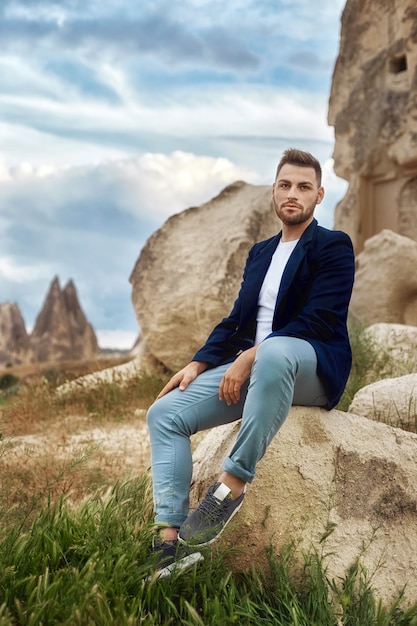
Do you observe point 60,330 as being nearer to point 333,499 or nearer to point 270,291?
point 270,291

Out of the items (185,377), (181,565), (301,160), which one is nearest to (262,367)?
(185,377)

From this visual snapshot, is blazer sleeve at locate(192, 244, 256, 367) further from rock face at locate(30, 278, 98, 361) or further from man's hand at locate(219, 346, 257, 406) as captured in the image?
rock face at locate(30, 278, 98, 361)

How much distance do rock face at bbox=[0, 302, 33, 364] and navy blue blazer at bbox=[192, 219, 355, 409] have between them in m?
45.3

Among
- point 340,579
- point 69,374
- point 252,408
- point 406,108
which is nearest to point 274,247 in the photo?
point 252,408

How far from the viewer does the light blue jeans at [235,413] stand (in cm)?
308

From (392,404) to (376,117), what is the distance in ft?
46.2

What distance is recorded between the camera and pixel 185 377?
3.62 m

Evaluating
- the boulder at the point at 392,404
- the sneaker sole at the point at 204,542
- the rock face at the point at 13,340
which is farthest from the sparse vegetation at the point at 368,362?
the rock face at the point at 13,340

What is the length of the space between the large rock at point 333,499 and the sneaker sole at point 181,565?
0.24 metres

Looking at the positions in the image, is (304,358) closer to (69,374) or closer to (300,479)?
(300,479)

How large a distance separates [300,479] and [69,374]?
734 cm

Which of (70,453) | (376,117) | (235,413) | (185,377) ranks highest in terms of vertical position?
(376,117)

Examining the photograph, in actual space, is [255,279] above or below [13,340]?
above

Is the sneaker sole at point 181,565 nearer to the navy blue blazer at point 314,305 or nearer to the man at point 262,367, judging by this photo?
the man at point 262,367
